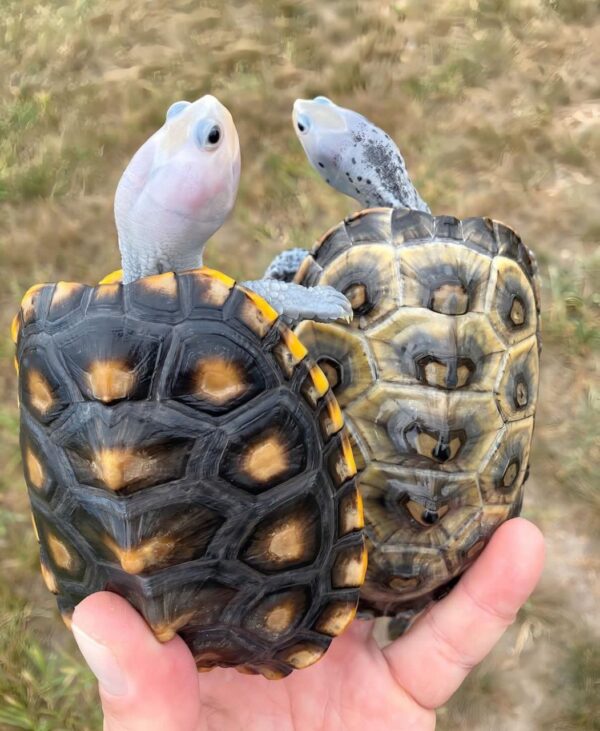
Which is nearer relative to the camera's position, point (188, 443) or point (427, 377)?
point (188, 443)

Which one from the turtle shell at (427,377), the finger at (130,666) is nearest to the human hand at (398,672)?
the turtle shell at (427,377)

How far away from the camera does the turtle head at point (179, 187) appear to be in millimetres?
1007

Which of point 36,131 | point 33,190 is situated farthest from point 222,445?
point 36,131

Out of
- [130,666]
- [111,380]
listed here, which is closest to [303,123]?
[111,380]

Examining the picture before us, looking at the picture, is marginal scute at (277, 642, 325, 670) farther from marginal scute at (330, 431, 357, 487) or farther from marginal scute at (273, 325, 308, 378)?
marginal scute at (273, 325, 308, 378)

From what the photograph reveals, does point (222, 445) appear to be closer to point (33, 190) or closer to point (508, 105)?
point (33, 190)

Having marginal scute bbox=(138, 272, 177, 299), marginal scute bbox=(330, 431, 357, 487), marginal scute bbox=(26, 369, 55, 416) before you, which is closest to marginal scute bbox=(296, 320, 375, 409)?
marginal scute bbox=(330, 431, 357, 487)

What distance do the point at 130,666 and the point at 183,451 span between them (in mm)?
308

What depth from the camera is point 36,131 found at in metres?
2.50

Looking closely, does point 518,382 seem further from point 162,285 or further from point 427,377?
point 162,285

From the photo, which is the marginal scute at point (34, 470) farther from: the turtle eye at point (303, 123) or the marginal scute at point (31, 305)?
the turtle eye at point (303, 123)

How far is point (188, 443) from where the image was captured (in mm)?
885

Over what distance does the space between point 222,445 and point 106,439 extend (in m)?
0.15

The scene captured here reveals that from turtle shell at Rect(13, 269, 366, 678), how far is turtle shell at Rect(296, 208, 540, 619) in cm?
13
